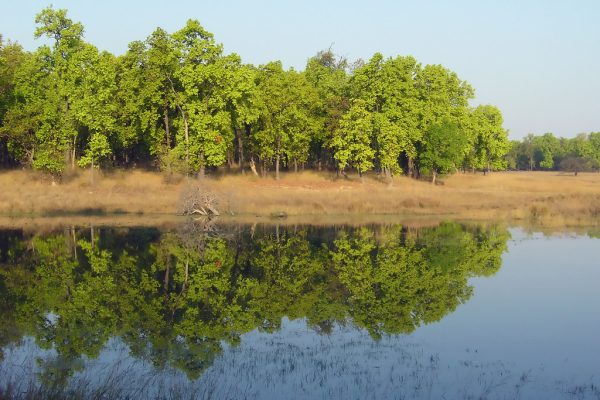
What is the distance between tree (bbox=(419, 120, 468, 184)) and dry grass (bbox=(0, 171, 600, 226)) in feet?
41.1

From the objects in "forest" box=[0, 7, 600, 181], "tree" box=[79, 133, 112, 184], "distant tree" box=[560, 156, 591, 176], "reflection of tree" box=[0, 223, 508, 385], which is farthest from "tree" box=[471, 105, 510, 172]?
"reflection of tree" box=[0, 223, 508, 385]

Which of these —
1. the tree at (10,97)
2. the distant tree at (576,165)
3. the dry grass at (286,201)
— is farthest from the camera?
the distant tree at (576,165)

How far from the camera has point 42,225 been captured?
4519 centimetres

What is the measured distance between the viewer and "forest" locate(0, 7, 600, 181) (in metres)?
64.8

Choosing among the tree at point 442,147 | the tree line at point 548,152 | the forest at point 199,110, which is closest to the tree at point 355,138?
the forest at point 199,110

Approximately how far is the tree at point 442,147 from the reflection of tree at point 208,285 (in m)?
35.4

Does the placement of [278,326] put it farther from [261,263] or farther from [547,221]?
[547,221]

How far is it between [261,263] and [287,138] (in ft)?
140

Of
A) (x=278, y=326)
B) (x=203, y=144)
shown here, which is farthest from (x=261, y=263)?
(x=203, y=144)

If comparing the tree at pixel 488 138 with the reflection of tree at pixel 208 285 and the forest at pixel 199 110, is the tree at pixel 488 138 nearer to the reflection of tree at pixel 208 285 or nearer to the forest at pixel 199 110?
the forest at pixel 199 110

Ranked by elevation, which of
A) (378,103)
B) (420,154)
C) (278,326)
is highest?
(378,103)

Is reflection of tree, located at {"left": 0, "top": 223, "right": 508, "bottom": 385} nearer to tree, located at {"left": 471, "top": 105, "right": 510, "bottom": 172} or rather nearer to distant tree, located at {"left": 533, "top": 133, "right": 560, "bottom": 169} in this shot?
tree, located at {"left": 471, "top": 105, "right": 510, "bottom": 172}

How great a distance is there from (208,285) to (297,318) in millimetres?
6112

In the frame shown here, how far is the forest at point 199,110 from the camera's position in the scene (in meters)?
64.8
